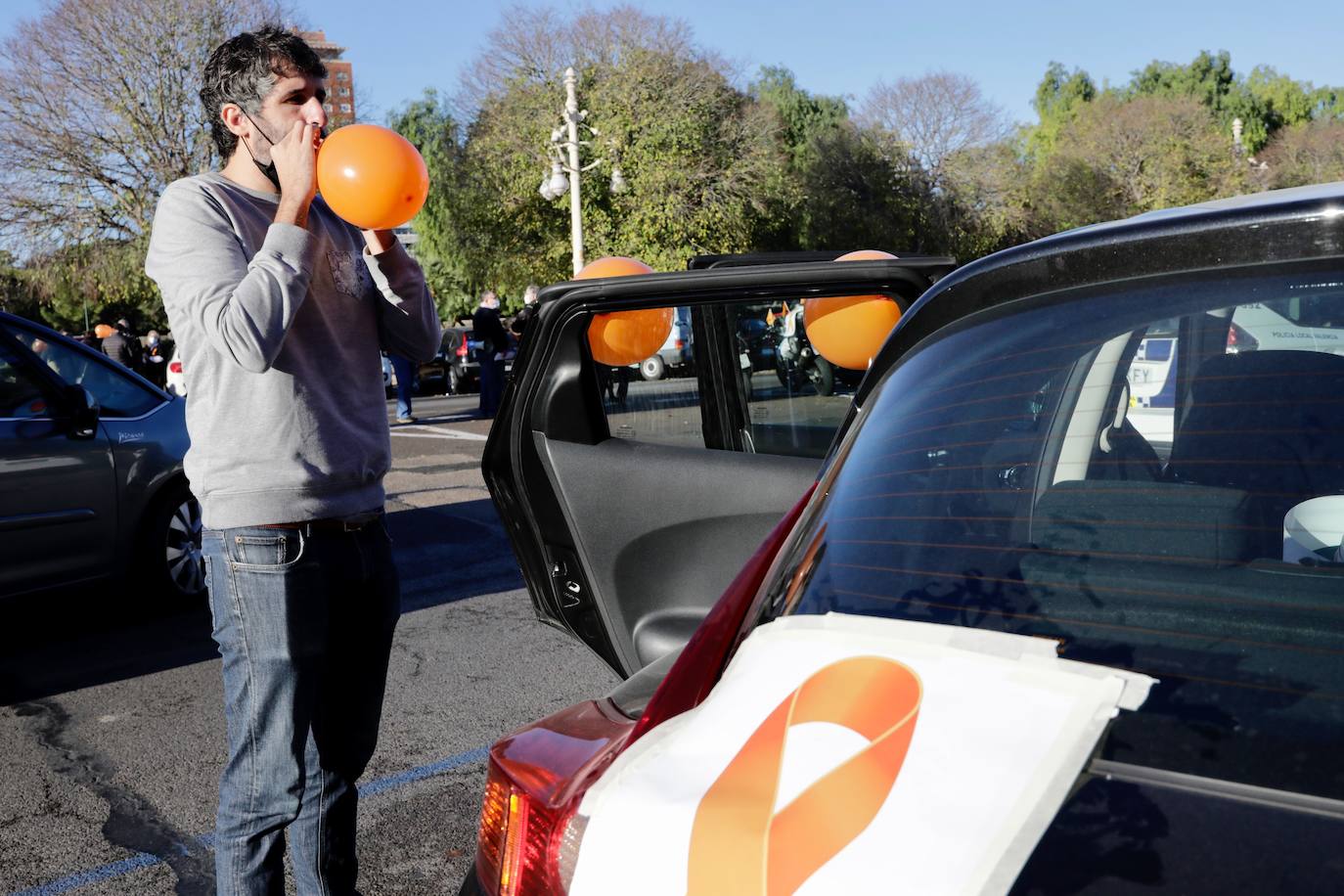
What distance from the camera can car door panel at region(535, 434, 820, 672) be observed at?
296 centimetres

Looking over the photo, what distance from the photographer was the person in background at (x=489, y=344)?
17297 millimetres

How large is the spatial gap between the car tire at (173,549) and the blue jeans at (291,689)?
13.2ft

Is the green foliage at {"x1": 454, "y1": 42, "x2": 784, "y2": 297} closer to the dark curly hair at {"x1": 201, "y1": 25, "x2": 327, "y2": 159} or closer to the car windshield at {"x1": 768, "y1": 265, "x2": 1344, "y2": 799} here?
the dark curly hair at {"x1": 201, "y1": 25, "x2": 327, "y2": 159}

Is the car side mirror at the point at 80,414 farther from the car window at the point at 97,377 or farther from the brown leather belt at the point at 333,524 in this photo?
the brown leather belt at the point at 333,524

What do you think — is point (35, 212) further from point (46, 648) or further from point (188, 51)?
point (46, 648)

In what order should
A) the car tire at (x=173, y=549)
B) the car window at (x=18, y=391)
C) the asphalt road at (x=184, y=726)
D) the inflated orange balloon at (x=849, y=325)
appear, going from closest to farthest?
the inflated orange balloon at (x=849, y=325), the asphalt road at (x=184, y=726), the car window at (x=18, y=391), the car tire at (x=173, y=549)

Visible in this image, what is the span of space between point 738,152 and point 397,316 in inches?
1369

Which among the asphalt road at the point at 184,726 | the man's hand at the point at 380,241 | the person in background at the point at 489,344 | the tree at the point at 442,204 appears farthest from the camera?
the tree at the point at 442,204

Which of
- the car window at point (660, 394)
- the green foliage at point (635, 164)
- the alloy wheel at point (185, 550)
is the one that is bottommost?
the alloy wheel at point (185, 550)

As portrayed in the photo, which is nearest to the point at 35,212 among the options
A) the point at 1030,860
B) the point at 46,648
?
the point at 46,648

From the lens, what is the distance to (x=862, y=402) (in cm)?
174

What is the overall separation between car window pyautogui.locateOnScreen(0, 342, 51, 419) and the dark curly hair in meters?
3.73

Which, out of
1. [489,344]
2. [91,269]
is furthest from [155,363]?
[91,269]

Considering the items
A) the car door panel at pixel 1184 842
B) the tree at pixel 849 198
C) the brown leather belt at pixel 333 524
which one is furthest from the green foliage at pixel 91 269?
the car door panel at pixel 1184 842
